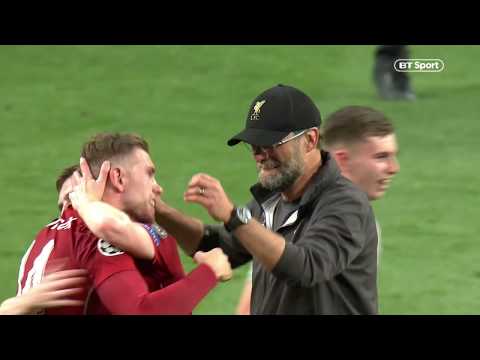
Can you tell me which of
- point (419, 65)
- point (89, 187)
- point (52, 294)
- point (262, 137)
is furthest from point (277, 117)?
point (419, 65)

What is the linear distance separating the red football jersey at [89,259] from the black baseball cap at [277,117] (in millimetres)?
606

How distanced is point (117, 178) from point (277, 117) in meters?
0.77

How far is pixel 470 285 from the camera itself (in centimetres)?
918

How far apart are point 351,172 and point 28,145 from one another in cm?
801

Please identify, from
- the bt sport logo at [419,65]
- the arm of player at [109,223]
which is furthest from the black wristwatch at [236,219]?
the bt sport logo at [419,65]

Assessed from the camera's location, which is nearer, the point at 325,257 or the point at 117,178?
the point at 325,257

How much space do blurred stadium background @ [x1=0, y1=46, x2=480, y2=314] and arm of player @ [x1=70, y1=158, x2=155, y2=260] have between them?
4179 mm

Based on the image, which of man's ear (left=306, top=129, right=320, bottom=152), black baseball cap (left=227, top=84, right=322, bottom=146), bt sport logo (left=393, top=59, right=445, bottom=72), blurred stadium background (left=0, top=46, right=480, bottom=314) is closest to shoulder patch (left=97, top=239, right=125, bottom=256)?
black baseball cap (left=227, top=84, right=322, bottom=146)

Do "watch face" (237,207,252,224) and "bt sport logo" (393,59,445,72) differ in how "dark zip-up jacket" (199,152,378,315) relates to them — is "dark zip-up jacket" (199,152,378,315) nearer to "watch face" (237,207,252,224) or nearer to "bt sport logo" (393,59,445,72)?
"watch face" (237,207,252,224)

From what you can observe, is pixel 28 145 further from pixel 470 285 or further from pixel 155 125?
pixel 470 285

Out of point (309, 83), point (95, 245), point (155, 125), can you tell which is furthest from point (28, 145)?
point (95, 245)

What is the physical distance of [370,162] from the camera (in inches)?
224

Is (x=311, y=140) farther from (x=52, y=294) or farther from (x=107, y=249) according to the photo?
(x=52, y=294)

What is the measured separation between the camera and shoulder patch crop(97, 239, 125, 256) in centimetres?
441
